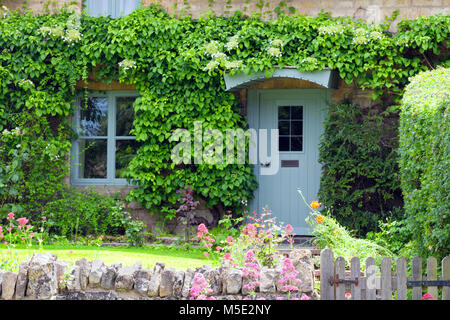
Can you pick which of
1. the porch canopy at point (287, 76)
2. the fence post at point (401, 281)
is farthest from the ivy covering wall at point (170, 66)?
the fence post at point (401, 281)

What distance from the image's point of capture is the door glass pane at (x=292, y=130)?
9477mm

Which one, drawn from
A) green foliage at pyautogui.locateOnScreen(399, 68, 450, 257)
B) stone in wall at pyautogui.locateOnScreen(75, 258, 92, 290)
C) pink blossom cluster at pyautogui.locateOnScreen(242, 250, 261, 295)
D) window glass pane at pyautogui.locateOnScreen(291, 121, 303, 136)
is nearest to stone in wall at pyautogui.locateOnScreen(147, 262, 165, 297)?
stone in wall at pyautogui.locateOnScreen(75, 258, 92, 290)


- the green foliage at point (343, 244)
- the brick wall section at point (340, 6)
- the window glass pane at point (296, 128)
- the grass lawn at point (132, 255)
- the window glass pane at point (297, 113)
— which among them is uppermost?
the brick wall section at point (340, 6)

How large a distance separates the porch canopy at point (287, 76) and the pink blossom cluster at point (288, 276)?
486 cm

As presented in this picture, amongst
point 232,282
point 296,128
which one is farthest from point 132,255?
point 296,128

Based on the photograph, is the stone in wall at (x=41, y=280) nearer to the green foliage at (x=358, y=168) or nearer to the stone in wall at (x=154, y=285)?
the stone in wall at (x=154, y=285)

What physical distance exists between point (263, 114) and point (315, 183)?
54.2 inches

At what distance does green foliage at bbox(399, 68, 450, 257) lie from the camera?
4.69m

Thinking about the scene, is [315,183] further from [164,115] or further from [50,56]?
[50,56]

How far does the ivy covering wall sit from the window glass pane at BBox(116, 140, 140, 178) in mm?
549

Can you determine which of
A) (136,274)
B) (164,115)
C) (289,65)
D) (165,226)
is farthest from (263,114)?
(136,274)

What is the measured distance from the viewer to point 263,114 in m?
9.55

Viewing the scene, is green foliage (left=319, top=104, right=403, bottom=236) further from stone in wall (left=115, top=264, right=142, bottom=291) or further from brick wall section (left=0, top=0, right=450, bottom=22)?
stone in wall (left=115, top=264, right=142, bottom=291)
